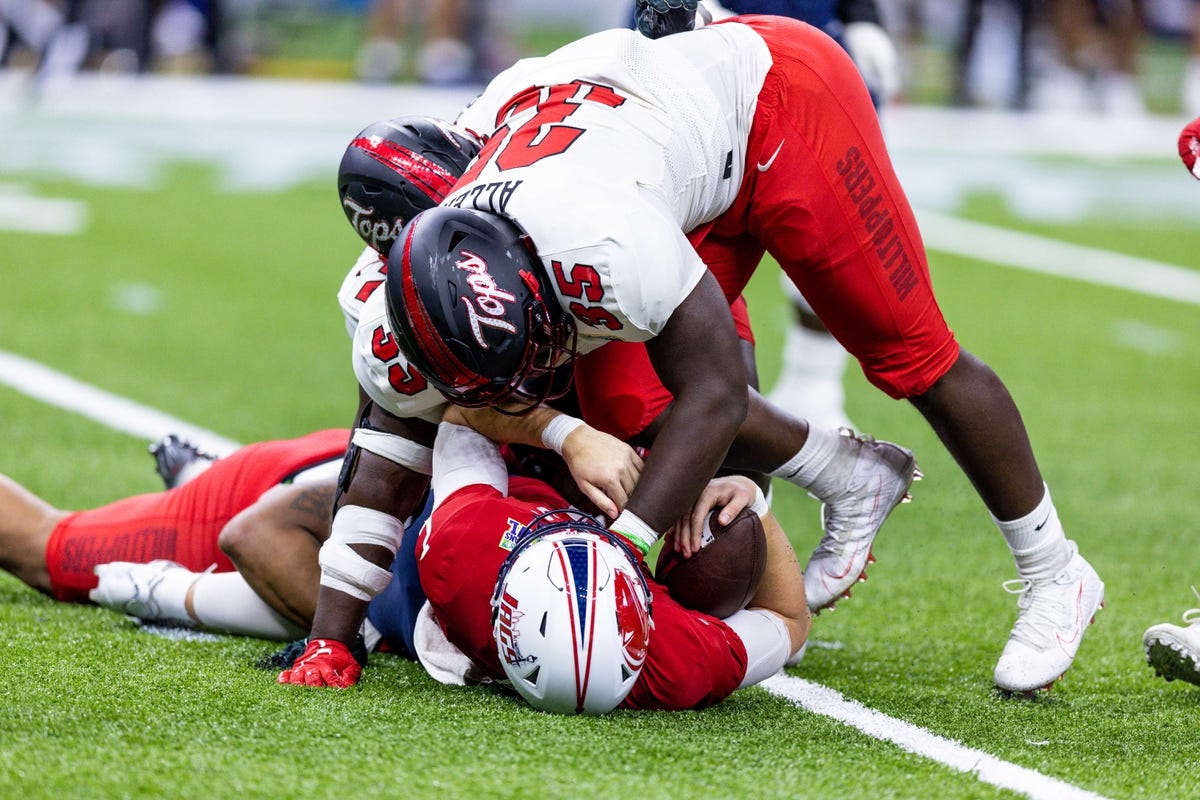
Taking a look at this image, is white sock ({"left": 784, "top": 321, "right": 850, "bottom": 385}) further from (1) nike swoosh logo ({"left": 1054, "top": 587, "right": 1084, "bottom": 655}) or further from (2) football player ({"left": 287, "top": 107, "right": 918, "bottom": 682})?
(1) nike swoosh logo ({"left": 1054, "top": 587, "right": 1084, "bottom": 655})

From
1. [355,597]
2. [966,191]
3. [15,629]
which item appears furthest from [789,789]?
[966,191]

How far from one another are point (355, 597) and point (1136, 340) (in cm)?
621

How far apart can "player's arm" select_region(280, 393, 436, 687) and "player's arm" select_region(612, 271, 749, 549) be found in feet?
1.64

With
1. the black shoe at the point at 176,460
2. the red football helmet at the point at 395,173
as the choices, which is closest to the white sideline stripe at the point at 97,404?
the black shoe at the point at 176,460

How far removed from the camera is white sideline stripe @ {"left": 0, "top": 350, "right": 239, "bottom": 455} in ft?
18.4

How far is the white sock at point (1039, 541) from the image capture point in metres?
3.37

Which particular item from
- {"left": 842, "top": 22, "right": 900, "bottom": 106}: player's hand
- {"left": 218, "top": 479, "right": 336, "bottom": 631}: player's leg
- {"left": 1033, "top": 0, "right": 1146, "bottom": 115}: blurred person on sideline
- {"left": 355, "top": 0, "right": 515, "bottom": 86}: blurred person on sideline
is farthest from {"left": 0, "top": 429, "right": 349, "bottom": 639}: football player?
{"left": 1033, "top": 0, "right": 1146, "bottom": 115}: blurred person on sideline

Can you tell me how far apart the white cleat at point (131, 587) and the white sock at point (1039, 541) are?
1886mm

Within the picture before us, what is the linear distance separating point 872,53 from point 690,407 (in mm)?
3148

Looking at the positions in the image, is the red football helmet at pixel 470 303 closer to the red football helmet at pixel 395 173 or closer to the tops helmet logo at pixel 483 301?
the tops helmet logo at pixel 483 301

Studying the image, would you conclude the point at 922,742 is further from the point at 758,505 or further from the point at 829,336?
the point at 829,336

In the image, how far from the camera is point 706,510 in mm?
3090

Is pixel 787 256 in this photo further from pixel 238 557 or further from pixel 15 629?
pixel 15 629

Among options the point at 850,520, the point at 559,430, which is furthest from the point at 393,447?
the point at 850,520
